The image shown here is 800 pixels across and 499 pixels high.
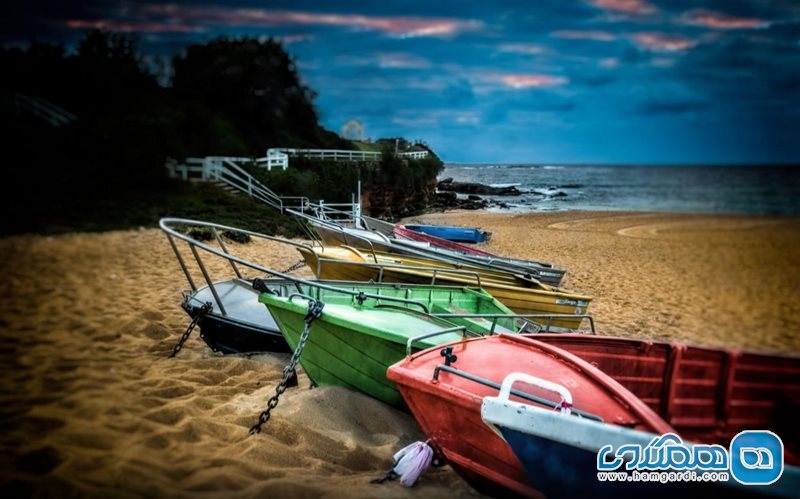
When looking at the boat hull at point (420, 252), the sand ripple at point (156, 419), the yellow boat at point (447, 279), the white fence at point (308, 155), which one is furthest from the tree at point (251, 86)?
the sand ripple at point (156, 419)

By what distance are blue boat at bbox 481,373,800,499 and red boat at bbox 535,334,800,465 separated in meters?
1.37

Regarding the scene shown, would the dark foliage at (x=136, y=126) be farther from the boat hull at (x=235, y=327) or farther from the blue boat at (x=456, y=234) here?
the blue boat at (x=456, y=234)

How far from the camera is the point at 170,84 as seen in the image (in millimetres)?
17516

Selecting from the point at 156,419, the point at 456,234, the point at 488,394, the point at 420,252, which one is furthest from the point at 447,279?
the point at 456,234

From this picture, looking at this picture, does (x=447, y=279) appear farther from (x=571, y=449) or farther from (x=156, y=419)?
(x=571, y=449)

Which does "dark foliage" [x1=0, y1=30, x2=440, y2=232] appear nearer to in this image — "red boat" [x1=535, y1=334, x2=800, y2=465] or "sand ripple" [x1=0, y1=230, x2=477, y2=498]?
"sand ripple" [x1=0, y1=230, x2=477, y2=498]

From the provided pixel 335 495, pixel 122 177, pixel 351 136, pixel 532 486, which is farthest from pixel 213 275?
pixel 351 136

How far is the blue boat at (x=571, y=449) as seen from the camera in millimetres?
1896

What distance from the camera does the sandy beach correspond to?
2.54m

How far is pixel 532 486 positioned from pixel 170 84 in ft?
63.9

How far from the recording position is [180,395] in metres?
3.66

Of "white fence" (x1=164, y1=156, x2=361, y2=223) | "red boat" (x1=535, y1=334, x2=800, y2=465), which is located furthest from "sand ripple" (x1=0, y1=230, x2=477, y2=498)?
"white fence" (x1=164, y1=156, x2=361, y2=223)

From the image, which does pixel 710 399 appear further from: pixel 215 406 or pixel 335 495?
pixel 215 406

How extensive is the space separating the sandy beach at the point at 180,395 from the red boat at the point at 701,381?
0.21m
